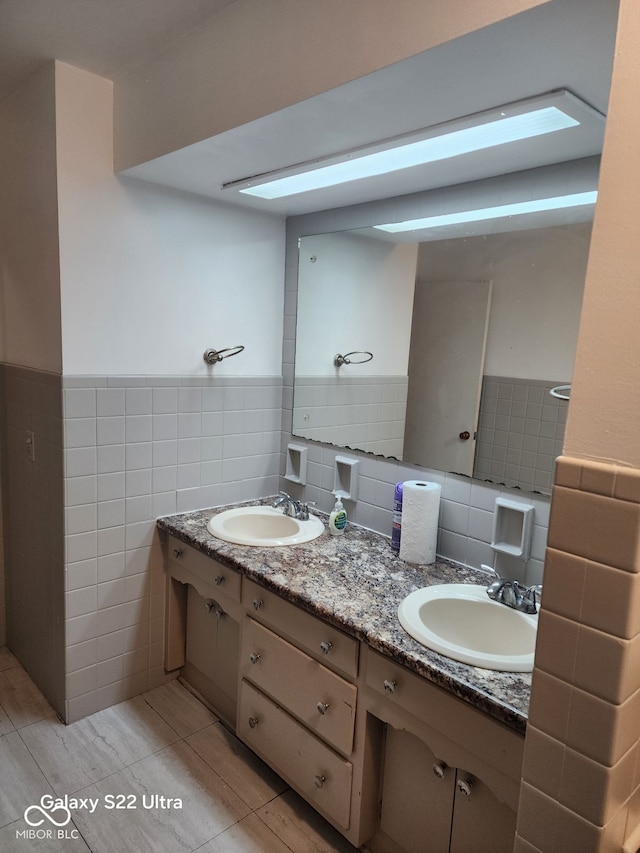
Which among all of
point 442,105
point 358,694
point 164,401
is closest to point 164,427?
point 164,401

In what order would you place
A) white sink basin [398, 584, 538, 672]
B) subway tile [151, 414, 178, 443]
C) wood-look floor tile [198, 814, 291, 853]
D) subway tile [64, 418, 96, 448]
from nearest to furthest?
white sink basin [398, 584, 538, 672], wood-look floor tile [198, 814, 291, 853], subway tile [64, 418, 96, 448], subway tile [151, 414, 178, 443]

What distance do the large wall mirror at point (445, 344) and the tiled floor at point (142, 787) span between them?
4.07 ft

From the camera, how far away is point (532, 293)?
1.66m

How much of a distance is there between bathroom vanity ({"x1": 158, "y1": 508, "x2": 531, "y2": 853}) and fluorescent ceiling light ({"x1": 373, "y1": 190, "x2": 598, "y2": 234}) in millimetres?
1174

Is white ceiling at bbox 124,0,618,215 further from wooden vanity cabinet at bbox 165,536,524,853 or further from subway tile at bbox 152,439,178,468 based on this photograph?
wooden vanity cabinet at bbox 165,536,524,853

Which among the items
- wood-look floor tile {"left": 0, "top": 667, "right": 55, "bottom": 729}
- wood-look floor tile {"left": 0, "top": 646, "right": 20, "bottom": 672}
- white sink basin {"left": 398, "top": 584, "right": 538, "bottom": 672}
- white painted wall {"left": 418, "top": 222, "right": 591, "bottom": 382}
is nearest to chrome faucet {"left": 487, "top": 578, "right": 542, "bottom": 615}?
white sink basin {"left": 398, "top": 584, "right": 538, "bottom": 672}

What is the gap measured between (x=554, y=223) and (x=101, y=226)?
4.99 ft

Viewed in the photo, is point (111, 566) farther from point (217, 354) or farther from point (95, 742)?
point (217, 354)

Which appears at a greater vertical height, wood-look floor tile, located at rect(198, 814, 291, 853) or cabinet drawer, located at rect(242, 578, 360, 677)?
cabinet drawer, located at rect(242, 578, 360, 677)

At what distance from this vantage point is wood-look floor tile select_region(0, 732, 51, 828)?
5.65ft

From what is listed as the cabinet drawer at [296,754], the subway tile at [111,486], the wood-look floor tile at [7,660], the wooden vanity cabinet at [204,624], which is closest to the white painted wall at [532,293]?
the wooden vanity cabinet at [204,624]

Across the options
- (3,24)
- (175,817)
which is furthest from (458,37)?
(175,817)

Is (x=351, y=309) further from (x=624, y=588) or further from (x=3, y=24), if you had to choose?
(x=624, y=588)

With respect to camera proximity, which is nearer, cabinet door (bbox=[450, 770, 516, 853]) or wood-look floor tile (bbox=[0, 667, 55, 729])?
cabinet door (bbox=[450, 770, 516, 853])
